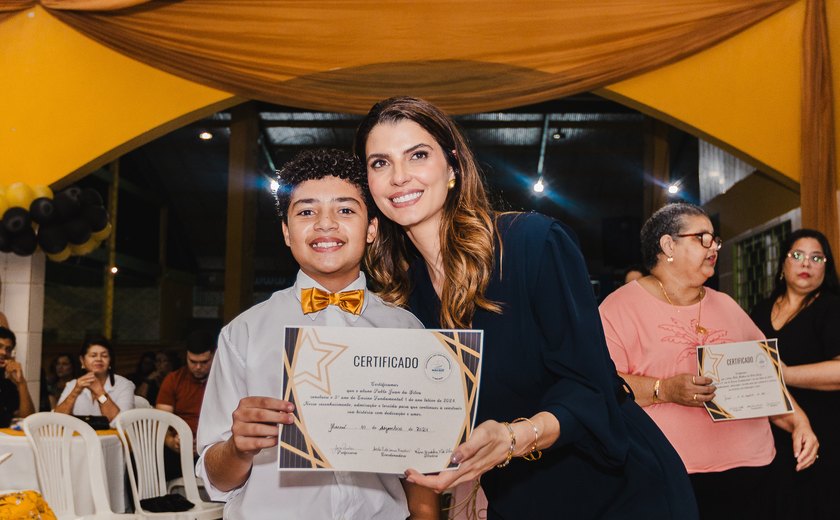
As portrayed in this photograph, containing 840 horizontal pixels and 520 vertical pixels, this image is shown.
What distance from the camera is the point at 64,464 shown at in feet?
15.3

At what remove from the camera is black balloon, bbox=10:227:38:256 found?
19.0 feet

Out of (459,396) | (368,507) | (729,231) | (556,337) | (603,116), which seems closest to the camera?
(459,396)

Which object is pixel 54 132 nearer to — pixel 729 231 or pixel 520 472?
pixel 520 472

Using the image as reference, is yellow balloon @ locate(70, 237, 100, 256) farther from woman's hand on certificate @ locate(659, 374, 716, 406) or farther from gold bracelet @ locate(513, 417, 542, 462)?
gold bracelet @ locate(513, 417, 542, 462)

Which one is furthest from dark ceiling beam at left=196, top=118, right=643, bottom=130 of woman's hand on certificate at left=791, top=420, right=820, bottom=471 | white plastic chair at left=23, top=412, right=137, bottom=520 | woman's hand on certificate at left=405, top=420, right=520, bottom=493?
woman's hand on certificate at left=405, top=420, right=520, bottom=493

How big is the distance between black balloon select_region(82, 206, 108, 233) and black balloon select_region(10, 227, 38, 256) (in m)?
0.40

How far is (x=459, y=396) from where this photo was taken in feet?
4.82

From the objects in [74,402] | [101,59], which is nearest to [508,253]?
[74,402]

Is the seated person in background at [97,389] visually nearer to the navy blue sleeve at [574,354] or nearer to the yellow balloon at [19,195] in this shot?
the yellow balloon at [19,195]

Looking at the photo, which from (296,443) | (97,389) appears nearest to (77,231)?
(97,389)

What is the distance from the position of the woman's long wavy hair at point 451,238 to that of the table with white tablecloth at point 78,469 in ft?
A: 11.4

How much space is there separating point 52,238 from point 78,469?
6.16 feet

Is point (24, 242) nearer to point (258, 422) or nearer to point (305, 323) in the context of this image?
point (305, 323)

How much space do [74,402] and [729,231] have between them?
7.47m
